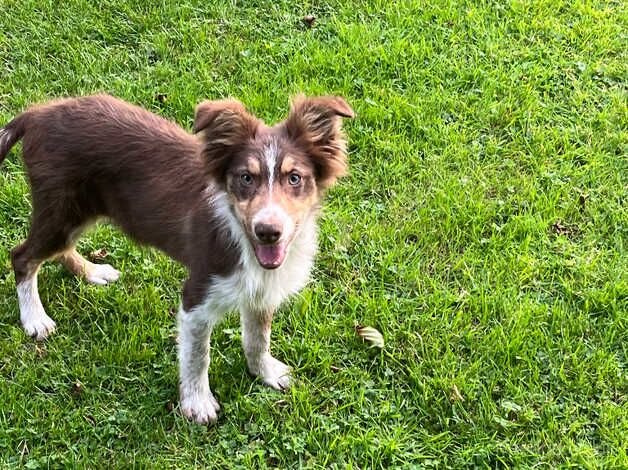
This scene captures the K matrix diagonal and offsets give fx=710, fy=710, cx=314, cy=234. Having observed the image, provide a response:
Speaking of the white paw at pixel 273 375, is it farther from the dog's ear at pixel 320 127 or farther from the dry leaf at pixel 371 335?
the dog's ear at pixel 320 127

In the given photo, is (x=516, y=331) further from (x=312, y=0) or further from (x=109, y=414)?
(x=312, y=0)

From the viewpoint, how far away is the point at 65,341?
12.5 ft

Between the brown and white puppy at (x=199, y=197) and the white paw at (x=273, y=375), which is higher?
the brown and white puppy at (x=199, y=197)

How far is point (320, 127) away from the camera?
3.04 m

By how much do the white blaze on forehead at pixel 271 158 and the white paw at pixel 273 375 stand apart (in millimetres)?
1135

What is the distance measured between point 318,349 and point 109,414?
3.63 feet

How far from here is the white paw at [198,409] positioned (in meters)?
3.48

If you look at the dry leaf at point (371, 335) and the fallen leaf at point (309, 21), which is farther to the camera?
the fallen leaf at point (309, 21)

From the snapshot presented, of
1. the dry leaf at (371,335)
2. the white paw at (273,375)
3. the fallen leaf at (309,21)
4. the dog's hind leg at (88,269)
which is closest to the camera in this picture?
the white paw at (273,375)

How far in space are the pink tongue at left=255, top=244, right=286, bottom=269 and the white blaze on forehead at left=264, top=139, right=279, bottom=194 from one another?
9.2 inches

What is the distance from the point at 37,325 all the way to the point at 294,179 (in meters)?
1.80

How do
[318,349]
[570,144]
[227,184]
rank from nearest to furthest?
[227,184], [318,349], [570,144]

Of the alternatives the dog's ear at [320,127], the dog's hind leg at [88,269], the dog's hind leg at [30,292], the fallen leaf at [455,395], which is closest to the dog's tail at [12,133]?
the dog's hind leg at [30,292]

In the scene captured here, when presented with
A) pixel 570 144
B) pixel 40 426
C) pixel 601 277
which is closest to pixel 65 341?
pixel 40 426
